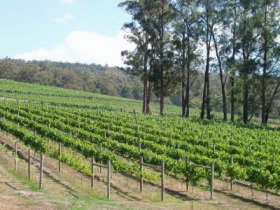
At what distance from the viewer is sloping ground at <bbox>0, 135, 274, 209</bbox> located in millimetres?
13617

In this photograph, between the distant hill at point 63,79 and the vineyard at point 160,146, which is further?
the distant hill at point 63,79

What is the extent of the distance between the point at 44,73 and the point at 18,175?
13753cm

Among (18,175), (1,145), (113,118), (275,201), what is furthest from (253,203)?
(113,118)


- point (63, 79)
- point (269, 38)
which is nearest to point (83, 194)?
point (269, 38)

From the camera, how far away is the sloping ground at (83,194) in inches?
536

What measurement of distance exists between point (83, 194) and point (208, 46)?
39.1m

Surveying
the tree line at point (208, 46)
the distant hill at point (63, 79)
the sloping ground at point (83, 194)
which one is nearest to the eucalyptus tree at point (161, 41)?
Answer: the tree line at point (208, 46)

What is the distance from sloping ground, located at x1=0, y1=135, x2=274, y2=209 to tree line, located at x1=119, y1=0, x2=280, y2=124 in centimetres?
3351

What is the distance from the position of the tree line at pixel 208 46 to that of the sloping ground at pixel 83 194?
3351 centimetres

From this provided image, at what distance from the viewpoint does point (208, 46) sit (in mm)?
53281

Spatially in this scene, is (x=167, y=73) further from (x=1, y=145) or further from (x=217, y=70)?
(x=1, y=145)

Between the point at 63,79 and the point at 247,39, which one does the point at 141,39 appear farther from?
the point at 63,79

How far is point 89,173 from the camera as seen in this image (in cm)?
2056

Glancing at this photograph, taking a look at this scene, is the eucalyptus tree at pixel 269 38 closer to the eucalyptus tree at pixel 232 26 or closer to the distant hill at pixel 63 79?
the eucalyptus tree at pixel 232 26
